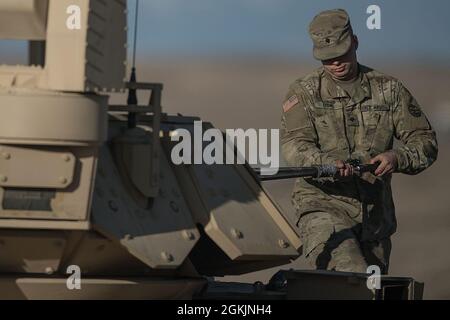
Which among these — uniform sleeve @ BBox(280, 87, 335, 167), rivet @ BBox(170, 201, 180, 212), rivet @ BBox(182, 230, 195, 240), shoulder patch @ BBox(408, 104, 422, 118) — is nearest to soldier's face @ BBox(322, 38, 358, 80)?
uniform sleeve @ BBox(280, 87, 335, 167)

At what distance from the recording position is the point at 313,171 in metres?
12.3

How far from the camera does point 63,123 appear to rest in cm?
927

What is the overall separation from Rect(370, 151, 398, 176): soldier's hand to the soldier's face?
3.17ft

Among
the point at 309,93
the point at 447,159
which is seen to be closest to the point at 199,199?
the point at 309,93

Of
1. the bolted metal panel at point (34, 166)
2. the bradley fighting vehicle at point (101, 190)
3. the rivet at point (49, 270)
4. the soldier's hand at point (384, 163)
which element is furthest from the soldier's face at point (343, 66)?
the bolted metal panel at point (34, 166)

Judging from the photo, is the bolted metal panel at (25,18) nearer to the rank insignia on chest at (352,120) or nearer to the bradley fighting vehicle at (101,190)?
the bradley fighting vehicle at (101,190)

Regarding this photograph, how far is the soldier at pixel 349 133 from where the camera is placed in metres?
13.3

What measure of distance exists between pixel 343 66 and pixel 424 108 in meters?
26.6

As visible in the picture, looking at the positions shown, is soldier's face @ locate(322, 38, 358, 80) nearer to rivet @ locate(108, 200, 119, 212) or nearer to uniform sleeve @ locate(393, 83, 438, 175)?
uniform sleeve @ locate(393, 83, 438, 175)

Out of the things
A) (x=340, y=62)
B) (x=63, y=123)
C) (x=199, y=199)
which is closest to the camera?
(x=63, y=123)

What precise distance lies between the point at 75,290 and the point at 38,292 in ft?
0.76

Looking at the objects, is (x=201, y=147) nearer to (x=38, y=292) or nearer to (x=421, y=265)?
(x=38, y=292)

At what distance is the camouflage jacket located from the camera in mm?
13398

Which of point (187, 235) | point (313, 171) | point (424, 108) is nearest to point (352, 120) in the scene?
point (313, 171)
